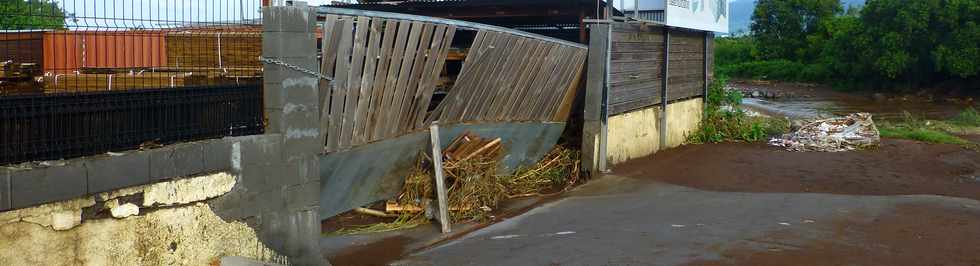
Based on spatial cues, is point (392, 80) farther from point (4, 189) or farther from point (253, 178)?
point (4, 189)

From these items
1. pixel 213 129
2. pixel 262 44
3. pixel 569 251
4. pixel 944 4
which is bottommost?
pixel 569 251

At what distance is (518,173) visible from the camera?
1291 cm

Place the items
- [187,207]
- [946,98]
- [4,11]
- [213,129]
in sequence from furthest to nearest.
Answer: [946,98]
[213,129]
[187,207]
[4,11]

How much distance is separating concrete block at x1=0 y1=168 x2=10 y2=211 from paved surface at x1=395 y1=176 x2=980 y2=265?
159 inches

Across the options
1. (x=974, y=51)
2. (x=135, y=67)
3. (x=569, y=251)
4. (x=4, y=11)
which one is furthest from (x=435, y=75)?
(x=974, y=51)

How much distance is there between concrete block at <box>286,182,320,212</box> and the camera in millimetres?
7711

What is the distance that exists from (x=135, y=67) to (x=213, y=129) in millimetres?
1092

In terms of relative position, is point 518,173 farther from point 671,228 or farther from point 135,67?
point 135,67

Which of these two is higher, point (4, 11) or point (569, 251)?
point (4, 11)

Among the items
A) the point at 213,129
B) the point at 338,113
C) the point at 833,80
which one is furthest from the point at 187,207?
the point at 833,80

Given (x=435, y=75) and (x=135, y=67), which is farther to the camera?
(x=435, y=75)

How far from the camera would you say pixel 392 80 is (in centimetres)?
950

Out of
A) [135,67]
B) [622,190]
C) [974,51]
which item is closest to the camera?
[135,67]

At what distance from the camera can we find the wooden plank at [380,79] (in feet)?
30.2
